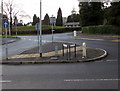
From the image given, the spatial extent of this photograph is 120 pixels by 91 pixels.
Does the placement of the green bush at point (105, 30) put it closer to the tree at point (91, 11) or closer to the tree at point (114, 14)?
the tree at point (114, 14)

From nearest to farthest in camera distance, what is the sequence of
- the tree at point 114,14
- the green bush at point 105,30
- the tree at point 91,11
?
1. the tree at point 114,14
2. the green bush at point 105,30
3. the tree at point 91,11

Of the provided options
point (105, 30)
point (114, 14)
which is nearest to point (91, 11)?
point (105, 30)

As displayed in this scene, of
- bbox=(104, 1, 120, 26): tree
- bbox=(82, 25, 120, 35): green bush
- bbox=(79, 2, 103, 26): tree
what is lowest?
bbox=(82, 25, 120, 35): green bush

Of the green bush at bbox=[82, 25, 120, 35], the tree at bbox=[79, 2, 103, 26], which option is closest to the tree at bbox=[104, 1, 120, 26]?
the green bush at bbox=[82, 25, 120, 35]

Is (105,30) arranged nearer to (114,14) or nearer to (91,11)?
(114,14)

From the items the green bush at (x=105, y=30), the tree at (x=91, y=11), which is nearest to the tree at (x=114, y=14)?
the green bush at (x=105, y=30)

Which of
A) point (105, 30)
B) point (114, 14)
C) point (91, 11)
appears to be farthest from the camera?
point (91, 11)

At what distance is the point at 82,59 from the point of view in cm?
1155

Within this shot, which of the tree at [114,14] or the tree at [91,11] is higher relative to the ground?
the tree at [91,11]

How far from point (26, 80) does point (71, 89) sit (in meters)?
2.11

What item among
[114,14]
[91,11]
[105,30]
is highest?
[91,11]

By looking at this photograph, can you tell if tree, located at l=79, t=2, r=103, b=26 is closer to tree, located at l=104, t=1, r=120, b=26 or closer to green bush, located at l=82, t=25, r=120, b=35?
green bush, located at l=82, t=25, r=120, b=35

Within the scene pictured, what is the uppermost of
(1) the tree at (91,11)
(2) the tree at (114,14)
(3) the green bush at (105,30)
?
(1) the tree at (91,11)

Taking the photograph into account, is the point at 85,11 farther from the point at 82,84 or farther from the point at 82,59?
the point at 82,84
